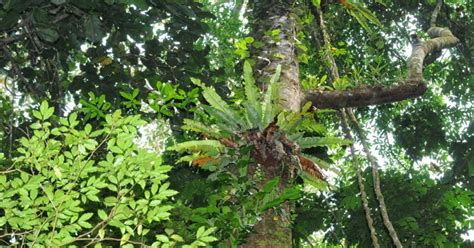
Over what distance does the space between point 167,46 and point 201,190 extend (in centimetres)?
177

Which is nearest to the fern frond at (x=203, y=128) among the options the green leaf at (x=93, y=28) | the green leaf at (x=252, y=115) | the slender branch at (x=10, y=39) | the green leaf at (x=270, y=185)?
the green leaf at (x=252, y=115)

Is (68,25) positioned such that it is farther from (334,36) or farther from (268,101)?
(334,36)

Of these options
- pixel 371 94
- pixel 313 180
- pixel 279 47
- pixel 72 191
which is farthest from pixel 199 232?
pixel 371 94

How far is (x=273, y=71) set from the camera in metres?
4.08

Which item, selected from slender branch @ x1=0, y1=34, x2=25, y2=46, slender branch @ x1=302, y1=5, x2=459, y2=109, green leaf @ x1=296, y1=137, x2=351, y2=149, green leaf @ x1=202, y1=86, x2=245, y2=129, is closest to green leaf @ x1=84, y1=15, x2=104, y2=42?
slender branch @ x1=0, y1=34, x2=25, y2=46

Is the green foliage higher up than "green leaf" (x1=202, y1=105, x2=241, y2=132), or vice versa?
"green leaf" (x1=202, y1=105, x2=241, y2=132)

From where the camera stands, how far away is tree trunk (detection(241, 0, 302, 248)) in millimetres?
3031

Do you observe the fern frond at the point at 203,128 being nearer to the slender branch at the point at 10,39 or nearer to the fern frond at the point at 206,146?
the fern frond at the point at 206,146

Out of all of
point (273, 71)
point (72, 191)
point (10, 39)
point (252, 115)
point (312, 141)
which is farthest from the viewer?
point (10, 39)

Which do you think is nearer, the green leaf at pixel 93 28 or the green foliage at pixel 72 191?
the green foliage at pixel 72 191

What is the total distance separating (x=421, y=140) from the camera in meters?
9.10

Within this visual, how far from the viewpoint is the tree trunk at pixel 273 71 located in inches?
119

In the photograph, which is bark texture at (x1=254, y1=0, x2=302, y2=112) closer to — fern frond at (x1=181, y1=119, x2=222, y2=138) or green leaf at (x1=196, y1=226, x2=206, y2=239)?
fern frond at (x1=181, y1=119, x2=222, y2=138)

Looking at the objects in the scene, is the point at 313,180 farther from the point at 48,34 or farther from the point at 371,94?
the point at 48,34
